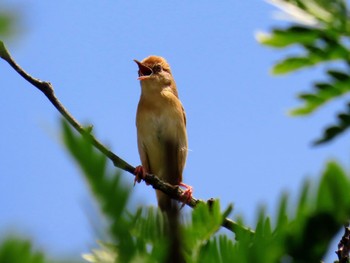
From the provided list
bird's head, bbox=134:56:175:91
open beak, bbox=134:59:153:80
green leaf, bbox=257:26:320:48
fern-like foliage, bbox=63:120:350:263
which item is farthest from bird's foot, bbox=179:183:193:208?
open beak, bbox=134:59:153:80

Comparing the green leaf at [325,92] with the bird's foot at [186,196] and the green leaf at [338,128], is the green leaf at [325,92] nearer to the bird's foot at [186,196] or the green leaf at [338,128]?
the green leaf at [338,128]

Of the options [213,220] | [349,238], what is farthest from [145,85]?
[213,220]

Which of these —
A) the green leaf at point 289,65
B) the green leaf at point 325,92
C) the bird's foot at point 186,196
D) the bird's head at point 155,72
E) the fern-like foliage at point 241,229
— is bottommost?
the fern-like foliage at point 241,229

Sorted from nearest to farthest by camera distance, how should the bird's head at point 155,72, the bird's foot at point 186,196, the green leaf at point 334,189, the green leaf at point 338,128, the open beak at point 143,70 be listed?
the green leaf at point 334,189 → the green leaf at point 338,128 → the bird's foot at point 186,196 → the bird's head at point 155,72 → the open beak at point 143,70

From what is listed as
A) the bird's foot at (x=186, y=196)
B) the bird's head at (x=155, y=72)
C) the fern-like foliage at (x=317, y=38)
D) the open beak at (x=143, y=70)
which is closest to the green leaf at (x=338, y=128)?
the fern-like foliage at (x=317, y=38)

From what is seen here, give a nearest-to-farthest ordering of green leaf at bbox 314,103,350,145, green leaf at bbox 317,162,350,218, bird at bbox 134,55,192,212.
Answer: green leaf at bbox 317,162,350,218, green leaf at bbox 314,103,350,145, bird at bbox 134,55,192,212

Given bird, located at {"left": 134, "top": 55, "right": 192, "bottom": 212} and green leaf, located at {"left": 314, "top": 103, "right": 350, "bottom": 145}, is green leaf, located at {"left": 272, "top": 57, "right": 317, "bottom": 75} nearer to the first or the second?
green leaf, located at {"left": 314, "top": 103, "right": 350, "bottom": 145}

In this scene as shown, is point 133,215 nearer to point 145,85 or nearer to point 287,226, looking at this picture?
point 287,226

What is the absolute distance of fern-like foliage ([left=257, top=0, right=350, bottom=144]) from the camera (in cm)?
107

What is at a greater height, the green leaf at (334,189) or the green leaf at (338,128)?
the green leaf at (338,128)

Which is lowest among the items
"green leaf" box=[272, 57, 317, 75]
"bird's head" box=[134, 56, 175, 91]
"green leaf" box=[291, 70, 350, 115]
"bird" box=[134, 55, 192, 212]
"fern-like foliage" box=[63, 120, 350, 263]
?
"fern-like foliage" box=[63, 120, 350, 263]

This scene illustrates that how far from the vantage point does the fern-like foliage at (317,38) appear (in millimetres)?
1066

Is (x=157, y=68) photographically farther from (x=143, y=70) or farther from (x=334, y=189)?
(x=334, y=189)

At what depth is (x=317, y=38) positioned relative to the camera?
1079 mm
